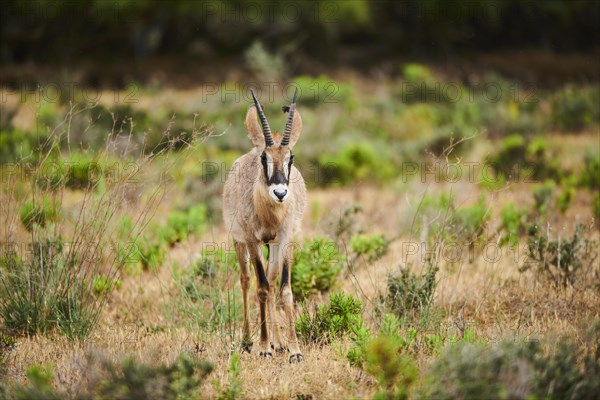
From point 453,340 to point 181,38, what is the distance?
96.8ft

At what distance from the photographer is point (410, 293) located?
648 cm

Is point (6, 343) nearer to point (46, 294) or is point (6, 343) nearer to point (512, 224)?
point (46, 294)

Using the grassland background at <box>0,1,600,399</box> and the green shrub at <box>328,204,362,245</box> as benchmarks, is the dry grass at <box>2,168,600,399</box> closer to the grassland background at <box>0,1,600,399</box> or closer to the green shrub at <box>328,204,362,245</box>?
the grassland background at <box>0,1,600,399</box>

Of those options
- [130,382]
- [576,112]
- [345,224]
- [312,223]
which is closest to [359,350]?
[130,382]

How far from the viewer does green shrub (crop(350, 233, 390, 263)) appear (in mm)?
7968

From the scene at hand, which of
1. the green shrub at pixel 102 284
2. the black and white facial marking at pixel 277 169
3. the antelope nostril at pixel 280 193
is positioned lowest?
the green shrub at pixel 102 284

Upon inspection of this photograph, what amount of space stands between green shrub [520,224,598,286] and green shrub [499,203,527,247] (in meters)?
0.52

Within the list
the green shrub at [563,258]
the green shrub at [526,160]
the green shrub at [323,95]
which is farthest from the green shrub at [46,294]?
the green shrub at [323,95]

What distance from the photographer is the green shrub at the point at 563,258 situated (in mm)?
7172

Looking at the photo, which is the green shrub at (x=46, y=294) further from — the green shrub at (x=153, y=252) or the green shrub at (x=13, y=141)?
the green shrub at (x=13, y=141)

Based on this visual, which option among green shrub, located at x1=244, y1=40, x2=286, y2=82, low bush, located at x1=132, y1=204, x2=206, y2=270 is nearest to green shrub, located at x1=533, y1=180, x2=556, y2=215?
low bush, located at x1=132, y1=204, x2=206, y2=270

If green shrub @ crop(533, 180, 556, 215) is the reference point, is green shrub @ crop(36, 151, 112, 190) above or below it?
above

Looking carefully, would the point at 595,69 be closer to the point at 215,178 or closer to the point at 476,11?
the point at 476,11

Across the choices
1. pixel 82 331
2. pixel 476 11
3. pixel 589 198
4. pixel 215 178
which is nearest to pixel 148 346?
pixel 82 331
